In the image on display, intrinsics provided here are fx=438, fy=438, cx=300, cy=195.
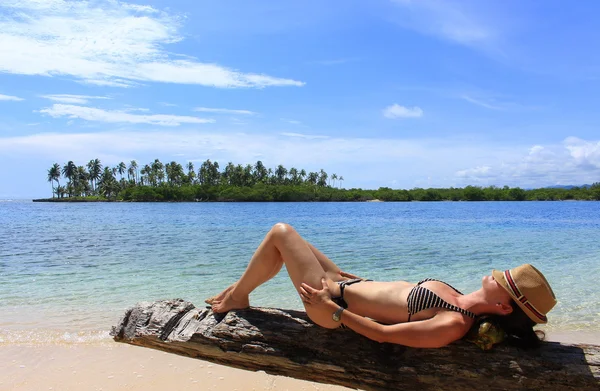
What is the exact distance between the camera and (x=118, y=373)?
5.11 meters

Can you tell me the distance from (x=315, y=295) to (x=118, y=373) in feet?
9.26

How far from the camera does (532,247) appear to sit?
67.8 feet

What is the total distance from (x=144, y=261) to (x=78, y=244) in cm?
763

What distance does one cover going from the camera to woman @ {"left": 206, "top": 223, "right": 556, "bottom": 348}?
341cm

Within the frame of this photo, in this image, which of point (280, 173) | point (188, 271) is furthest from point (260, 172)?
point (188, 271)

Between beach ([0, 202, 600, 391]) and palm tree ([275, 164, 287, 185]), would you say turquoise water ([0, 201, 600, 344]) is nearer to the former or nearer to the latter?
beach ([0, 202, 600, 391])

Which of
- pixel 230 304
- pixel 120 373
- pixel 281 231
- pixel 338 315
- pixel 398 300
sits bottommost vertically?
pixel 120 373

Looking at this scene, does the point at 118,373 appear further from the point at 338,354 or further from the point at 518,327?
the point at 518,327

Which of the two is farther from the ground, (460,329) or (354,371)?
(460,329)

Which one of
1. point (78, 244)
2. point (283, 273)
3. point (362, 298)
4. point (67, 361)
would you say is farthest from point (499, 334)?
point (78, 244)

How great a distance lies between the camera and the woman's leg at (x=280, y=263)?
4.18 metres

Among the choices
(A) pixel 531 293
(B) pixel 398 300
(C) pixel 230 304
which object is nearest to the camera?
(A) pixel 531 293

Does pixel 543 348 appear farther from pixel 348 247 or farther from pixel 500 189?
pixel 500 189

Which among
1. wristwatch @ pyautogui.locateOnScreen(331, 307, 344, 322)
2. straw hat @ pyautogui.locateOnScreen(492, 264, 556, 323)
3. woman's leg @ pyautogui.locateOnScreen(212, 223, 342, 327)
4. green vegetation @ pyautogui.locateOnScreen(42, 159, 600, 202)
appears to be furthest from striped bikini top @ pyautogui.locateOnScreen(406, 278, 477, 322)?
green vegetation @ pyautogui.locateOnScreen(42, 159, 600, 202)
